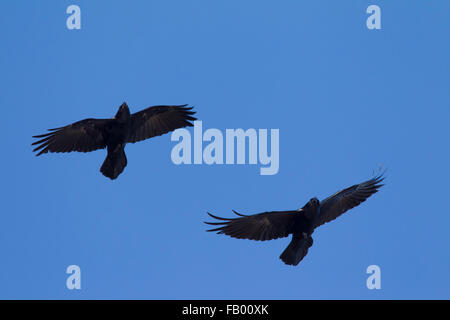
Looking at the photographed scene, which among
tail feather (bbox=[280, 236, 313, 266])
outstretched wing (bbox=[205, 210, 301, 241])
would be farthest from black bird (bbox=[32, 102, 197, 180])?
tail feather (bbox=[280, 236, 313, 266])

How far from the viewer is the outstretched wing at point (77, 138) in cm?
1550

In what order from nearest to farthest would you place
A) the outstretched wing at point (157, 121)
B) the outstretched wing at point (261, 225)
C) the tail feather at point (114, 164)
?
the outstretched wing at point (261, 225) < the tail feather at point (114, 164) < the outstretched wing at point (157, 121)

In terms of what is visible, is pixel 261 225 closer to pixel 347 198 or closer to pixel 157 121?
pixel 347 198

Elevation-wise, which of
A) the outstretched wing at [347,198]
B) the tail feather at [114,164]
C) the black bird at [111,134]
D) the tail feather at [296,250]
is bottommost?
the tail feather at [296,250]

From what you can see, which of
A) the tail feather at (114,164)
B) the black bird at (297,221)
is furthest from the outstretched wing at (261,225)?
the tail feather at (114,164)

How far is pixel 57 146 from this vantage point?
1561 cm

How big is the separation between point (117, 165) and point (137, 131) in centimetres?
94

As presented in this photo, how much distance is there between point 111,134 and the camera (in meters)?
15.6

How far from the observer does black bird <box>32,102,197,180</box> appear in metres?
15.4

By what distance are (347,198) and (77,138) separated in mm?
4894

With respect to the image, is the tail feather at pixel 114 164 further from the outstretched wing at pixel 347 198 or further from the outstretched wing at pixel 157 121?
the outstretched wing at pixel 347 198

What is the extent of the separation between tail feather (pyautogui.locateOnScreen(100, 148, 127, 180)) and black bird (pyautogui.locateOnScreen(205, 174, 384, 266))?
91.1 inches

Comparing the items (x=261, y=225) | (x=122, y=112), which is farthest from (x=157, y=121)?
(x=261, y=225)

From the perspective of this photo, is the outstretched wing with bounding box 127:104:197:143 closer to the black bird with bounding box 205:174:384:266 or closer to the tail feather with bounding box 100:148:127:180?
the tail feather with bounding box 100:148:127:180
